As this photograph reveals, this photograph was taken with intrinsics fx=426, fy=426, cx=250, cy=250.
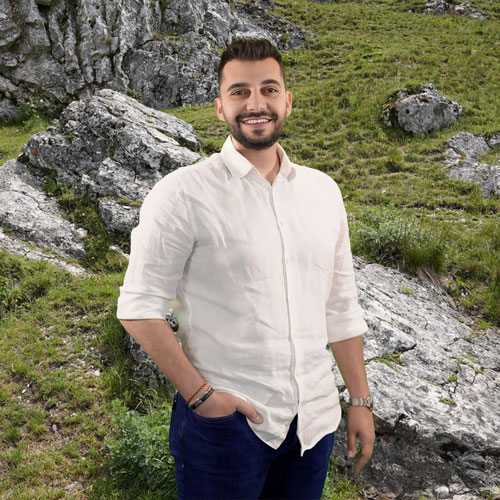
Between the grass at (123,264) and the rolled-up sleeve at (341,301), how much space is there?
1.98 meters

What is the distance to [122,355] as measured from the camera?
4902mm

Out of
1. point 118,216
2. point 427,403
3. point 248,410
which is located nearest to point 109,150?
point 118,216

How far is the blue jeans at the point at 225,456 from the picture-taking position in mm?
1793

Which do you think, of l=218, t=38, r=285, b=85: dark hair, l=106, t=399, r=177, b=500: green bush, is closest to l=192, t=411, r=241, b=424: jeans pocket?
l=218, t=38, r=285, b=85: dark hair

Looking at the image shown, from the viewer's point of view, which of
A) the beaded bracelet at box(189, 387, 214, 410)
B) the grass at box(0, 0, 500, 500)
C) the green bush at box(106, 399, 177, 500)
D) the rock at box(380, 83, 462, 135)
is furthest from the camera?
the rock at box(380, 83, 462, 135)

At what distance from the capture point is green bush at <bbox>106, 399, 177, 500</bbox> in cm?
343

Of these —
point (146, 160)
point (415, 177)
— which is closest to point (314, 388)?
point (146, 160)

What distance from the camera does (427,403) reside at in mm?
4172

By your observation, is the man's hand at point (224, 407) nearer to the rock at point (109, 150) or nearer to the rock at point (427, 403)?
the rock at point (427, 403)

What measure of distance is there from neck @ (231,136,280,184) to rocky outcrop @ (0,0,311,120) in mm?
18724

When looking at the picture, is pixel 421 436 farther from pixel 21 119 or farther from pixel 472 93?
pixel 21 119

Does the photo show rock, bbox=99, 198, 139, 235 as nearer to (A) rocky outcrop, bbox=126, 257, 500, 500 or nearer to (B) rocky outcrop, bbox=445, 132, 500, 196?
(A) rocky outcrop, bbox=126, 257, 500, 500

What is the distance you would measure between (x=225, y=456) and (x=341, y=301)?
40.1 inches

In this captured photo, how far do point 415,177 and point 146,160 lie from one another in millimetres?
7662
